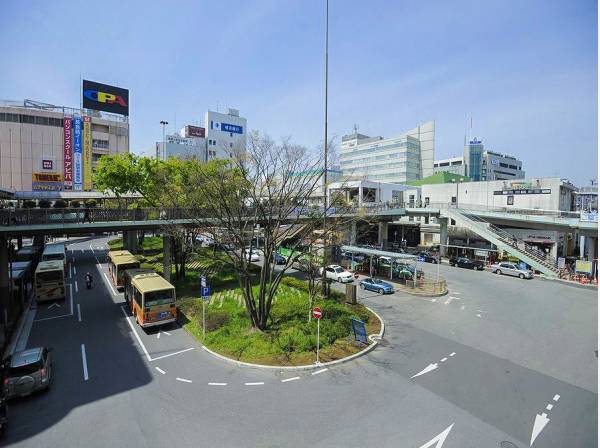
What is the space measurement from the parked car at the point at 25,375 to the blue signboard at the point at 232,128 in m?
90.4

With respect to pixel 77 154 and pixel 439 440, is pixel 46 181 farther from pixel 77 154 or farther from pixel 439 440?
pixel 439 440

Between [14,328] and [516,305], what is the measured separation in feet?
98.8

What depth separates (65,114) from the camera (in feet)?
194

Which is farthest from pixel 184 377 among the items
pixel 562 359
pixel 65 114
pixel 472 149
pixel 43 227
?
pixel 472 149

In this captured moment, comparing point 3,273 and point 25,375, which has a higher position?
point 3,273

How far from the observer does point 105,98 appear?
63531 millimetres

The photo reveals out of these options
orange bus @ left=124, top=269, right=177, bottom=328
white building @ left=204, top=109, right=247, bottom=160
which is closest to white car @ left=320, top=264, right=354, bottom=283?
orange bus @ left=124, top=269, right=177, bottom=328

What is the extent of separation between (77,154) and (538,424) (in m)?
70.2

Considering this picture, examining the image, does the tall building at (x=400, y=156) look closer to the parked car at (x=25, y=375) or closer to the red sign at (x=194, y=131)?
the red sign at (x=194, y=131)

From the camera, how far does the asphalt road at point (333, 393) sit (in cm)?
910

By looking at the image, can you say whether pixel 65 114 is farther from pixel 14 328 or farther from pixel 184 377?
pixel 184 377

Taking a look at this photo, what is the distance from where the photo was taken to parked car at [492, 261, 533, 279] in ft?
104

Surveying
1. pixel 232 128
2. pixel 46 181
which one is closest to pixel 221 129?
pixel 232 128

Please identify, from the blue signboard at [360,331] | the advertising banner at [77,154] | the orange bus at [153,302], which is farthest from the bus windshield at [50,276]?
the advertising banner at [77,154]
